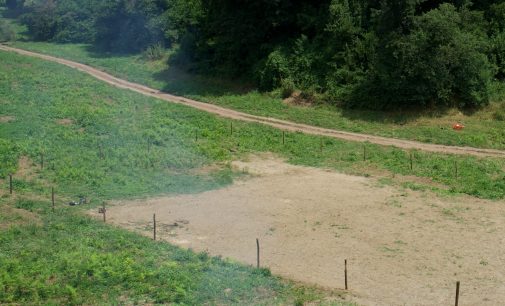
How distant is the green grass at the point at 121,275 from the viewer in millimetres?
19406

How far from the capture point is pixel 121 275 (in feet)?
67.1

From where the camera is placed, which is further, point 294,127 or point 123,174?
point 294,127

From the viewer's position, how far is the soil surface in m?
21.3

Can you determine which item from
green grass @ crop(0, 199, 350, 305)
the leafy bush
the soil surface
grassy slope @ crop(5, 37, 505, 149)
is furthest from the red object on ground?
green grass @ crop(0, 199, 350, 305)

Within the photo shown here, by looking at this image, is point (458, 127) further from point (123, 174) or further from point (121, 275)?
point (121, 275)

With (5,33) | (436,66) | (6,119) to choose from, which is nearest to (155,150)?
(6,119)

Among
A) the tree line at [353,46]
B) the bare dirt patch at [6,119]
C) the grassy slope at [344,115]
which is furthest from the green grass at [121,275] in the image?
the tree line at [353,46]

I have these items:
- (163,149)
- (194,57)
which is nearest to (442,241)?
(163,149)

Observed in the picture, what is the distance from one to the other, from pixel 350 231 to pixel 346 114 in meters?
18.6

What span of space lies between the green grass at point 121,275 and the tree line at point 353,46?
75.1 feet

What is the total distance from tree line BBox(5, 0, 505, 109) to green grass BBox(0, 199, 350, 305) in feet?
75.1

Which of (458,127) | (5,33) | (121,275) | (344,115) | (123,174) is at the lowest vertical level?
(121,275)

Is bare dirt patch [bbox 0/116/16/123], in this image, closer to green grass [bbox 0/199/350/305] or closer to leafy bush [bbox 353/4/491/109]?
green grass [bbox 0/199/350/305]

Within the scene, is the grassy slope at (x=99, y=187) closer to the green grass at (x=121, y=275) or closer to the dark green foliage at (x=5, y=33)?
the green grass at (x=121, y=275)
